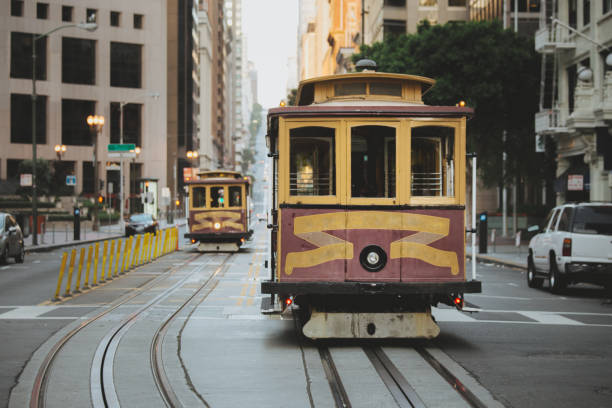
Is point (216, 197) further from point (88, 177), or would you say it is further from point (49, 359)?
point (88, 177)

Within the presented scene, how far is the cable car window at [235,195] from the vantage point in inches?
1239

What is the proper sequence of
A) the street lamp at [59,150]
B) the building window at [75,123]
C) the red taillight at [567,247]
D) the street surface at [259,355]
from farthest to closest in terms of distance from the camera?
the building window at [75,123] < the street lamp at [59,150] < the red taillight at [567,247] < the street surface at [259,355]

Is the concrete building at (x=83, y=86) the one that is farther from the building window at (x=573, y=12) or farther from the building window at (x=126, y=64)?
the building window at (x=573, y=12)

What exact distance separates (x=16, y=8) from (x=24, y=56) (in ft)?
15.3

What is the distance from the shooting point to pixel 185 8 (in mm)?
105250

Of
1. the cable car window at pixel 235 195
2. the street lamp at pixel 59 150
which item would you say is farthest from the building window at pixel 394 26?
the cable car window at pixel 235 195

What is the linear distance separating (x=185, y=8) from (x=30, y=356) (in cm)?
9977

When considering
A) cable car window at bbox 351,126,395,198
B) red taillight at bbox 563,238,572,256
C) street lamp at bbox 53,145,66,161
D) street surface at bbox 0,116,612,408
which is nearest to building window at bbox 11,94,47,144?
street lamp at bbox 53,145,66,161

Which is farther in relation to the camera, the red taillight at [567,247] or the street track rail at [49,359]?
the red taillight at [567,247]

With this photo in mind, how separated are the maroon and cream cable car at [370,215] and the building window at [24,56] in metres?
75.3

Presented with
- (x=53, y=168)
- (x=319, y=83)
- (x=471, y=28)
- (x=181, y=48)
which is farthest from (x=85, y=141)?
(x=319, y=83)

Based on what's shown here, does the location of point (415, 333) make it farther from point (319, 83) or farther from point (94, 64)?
point (94, 64)

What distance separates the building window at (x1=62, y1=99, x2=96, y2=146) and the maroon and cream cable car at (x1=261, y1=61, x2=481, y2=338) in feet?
249

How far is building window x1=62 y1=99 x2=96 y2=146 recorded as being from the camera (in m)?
82.6
